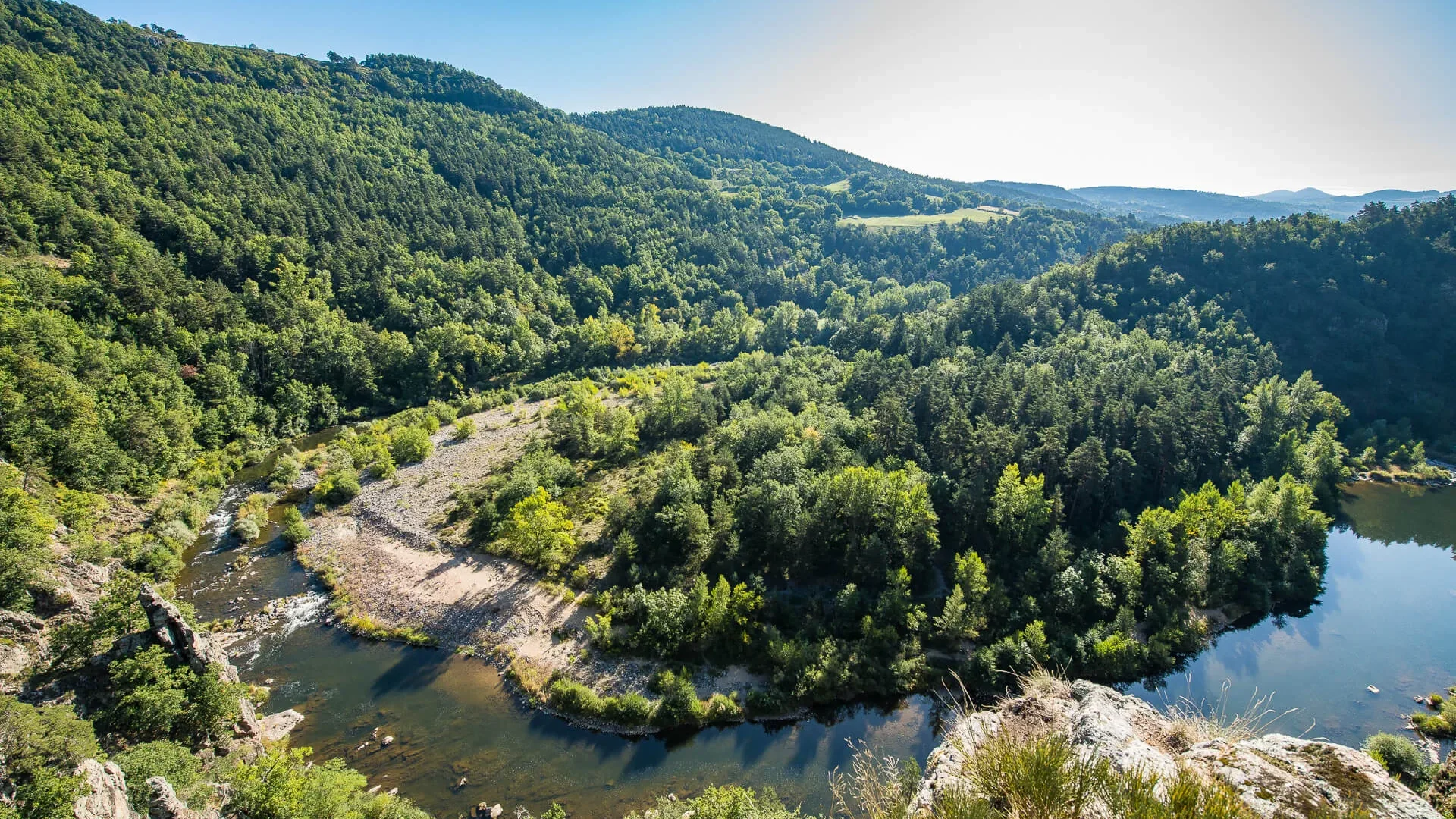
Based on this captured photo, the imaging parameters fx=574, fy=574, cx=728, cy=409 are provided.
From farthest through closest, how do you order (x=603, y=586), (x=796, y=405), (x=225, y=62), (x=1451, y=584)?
(x=225, y=62) → (x=796, y=405) → (x=1451, y=584) → (x=603, y=586)

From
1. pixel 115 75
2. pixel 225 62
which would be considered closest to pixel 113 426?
pixel 115 75

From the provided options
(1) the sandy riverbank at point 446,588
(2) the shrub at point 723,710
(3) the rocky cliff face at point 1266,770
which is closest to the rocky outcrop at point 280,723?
(1) the sandy riverbank at point 446,588

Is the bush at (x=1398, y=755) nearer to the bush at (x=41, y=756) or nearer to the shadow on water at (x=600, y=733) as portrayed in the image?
the shadow on water at (x=600, y=733)

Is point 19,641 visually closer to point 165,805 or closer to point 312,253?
point 165,805

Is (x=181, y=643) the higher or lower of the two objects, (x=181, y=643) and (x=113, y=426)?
the lower

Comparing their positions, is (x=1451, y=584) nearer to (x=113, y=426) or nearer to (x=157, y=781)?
(x=157, y=781)

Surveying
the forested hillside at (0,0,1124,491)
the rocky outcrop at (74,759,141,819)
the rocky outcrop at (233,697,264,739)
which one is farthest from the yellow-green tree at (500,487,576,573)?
the forested hillside at (0,0,1124,491)
